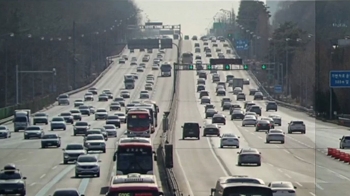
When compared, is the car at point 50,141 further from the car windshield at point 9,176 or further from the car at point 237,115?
the car at point 237,115

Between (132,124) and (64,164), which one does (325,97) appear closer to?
(132,124)

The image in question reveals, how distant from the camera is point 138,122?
253 feet

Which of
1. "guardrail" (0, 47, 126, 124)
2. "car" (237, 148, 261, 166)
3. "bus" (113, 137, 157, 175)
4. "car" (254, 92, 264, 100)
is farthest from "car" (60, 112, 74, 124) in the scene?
"bus" (113, 137, 157, 175)

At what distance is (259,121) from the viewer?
296ft

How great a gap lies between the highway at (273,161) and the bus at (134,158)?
2.09 metres

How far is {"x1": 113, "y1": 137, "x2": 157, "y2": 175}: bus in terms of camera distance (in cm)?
4372

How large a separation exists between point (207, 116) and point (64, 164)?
43848mm

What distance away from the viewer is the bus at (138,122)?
250ft

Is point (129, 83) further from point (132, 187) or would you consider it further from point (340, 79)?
point (132, 187)

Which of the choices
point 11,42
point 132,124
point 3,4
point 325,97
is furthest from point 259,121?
point 3,4

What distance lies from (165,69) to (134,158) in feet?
359

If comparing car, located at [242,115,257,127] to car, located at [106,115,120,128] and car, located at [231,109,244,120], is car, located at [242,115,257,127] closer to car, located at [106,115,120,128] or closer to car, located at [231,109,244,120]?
car, located at [231,109,244,120]

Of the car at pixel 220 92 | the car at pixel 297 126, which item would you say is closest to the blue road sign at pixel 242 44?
the car at pixel 220 92

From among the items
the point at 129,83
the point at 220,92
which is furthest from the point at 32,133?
the point at 129,83
